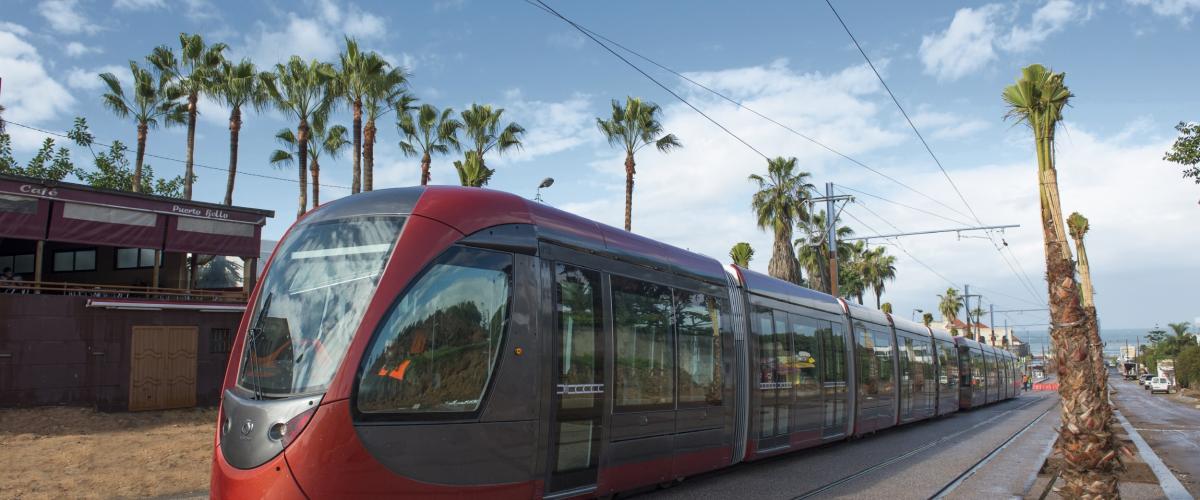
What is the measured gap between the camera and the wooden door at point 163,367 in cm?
1997

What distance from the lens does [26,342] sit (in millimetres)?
18266

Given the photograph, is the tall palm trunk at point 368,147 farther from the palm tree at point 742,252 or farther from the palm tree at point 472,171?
the palm tree at point 742,252

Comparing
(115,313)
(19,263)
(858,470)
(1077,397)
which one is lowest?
(858,470)

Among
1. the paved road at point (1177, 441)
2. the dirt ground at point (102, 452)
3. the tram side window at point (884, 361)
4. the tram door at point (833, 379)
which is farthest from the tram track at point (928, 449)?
the dirt ground at point (102, 452)

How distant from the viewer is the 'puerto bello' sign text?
23.3 meters

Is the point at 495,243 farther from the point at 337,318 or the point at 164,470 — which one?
the point at 164,470

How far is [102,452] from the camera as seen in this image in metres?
14.8

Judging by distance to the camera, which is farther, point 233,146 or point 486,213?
point 233,146

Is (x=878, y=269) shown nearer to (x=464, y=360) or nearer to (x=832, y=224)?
(x=832, y=224)

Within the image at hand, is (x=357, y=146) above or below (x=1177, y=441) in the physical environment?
above

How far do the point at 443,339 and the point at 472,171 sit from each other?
22.2m

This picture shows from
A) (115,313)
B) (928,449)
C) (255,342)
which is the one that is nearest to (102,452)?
(115,313)

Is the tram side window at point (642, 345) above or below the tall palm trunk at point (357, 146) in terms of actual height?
below

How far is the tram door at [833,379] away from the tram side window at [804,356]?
35cm
